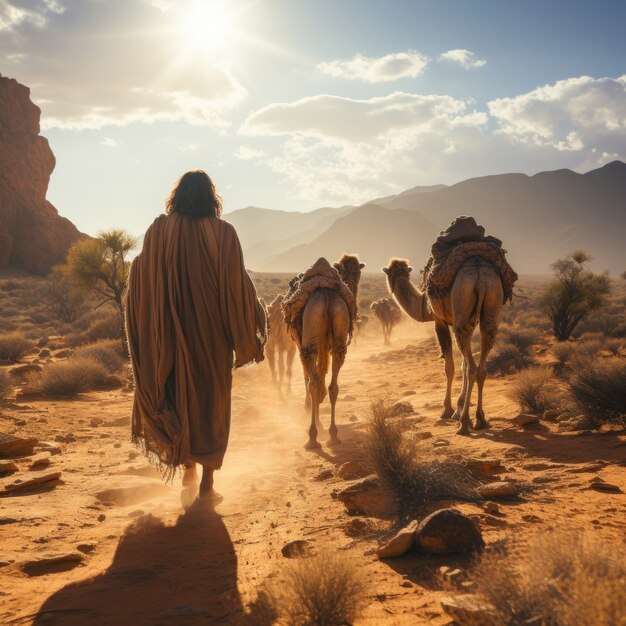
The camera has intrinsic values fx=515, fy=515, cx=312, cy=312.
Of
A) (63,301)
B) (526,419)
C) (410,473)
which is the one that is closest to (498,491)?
(410,473)

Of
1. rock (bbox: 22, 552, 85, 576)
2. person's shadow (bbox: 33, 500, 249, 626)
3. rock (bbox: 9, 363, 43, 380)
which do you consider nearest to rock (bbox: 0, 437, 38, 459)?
person's shadow (bbox: 33, 500, 249, 626)

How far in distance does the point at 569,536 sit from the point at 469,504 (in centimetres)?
174

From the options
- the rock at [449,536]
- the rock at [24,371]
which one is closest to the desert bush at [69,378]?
the rock at [24,371]

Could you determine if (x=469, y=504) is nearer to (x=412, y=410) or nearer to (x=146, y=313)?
(x=146, y=313)

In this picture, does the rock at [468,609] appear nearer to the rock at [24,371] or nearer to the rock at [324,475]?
the rock at [324,475]

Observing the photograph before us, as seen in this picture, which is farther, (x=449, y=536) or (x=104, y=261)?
(x=104, y=261)

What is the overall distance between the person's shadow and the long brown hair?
118 inches

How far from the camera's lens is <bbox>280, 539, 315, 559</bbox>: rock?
3721mm

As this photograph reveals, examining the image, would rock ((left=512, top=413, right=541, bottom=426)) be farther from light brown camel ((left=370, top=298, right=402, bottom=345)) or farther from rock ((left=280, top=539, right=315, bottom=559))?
light brown camel ((left=370, top=298, right=402, bottom=345))

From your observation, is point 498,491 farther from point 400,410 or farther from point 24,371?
point 24,371

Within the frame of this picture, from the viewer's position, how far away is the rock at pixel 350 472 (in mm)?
5676

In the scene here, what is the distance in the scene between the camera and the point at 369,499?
4617mm

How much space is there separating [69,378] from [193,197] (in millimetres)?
8746

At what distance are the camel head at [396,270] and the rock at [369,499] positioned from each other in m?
6.54
